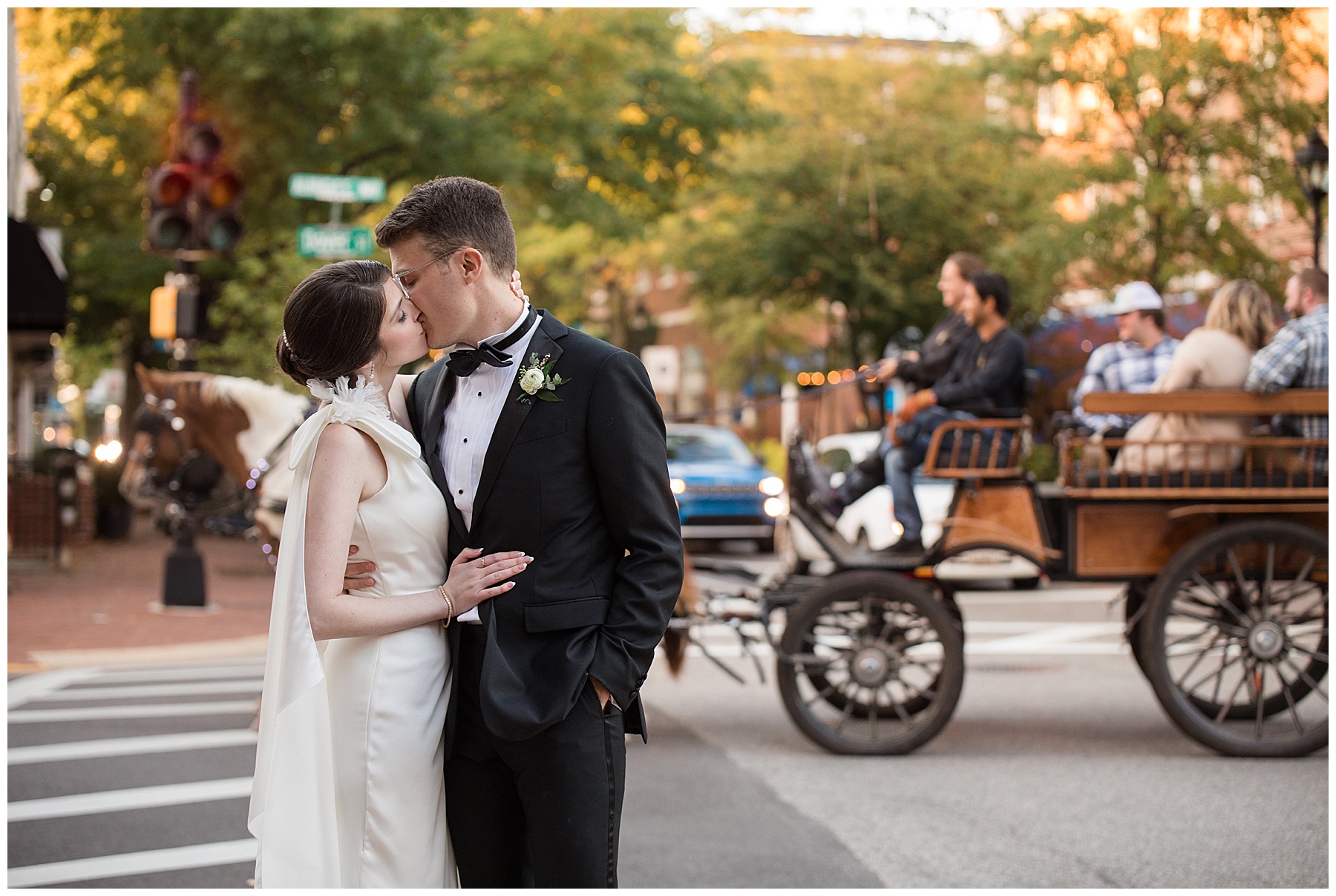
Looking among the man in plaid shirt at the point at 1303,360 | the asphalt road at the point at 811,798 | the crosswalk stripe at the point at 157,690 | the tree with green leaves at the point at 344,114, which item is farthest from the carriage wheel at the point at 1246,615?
the tree with green leaves at the point at 344,114

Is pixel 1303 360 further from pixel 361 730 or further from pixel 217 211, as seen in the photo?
pixel 217 211

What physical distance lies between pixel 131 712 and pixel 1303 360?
6.95m

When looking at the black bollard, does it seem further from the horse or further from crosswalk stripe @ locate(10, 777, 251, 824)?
crosswalk stripe @ locate(10, 777, 251, 824)

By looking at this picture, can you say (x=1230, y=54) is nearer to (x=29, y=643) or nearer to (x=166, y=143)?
(x=166, y=143)

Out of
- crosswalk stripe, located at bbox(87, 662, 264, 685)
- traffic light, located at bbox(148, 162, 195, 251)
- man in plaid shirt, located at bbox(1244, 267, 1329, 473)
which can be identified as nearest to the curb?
crosswalk stripe, located at bbox(87, 662, 264, 685)

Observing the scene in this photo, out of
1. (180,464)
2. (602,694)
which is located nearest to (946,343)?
(602,694)

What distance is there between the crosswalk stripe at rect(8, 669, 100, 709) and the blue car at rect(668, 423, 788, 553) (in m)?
7.99

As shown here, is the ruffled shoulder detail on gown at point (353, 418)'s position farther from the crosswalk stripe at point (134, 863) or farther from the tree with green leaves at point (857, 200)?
the tree with green leaves at point (857, 200)

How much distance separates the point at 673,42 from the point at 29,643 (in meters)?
14.2

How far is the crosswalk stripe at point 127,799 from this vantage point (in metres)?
5.97

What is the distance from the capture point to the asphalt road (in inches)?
202

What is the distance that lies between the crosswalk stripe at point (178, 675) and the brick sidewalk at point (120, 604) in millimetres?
857

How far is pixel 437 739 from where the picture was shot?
280 cm

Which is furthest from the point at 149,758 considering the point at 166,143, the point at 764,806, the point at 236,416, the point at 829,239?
the point at 829,239
